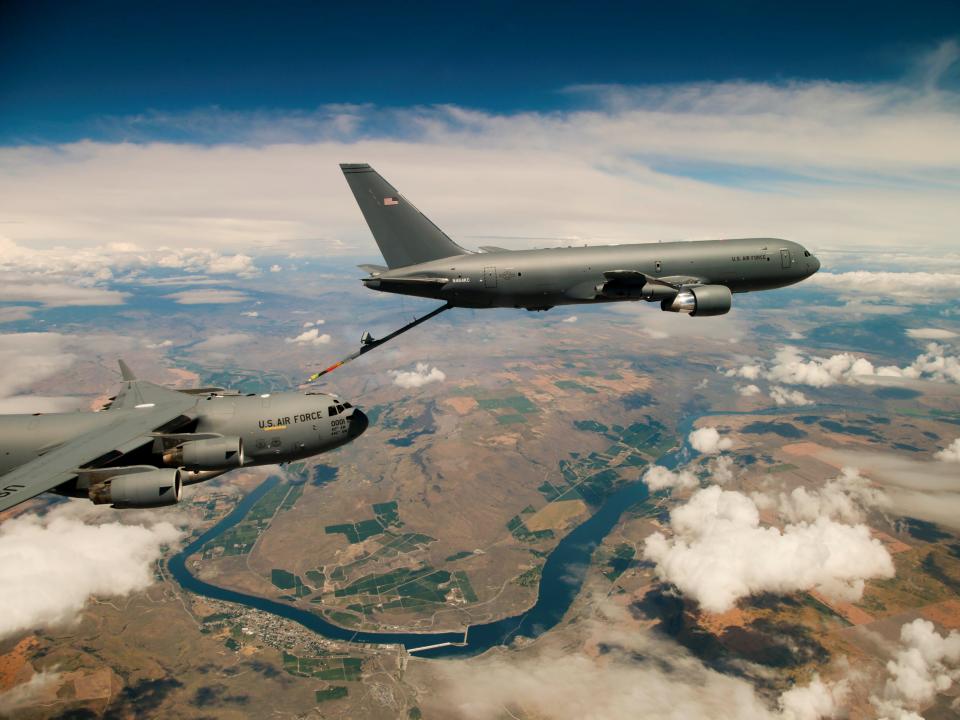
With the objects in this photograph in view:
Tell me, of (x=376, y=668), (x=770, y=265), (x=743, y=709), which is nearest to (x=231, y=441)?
(x=770, y=265)

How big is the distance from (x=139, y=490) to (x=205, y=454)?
12.9 ft

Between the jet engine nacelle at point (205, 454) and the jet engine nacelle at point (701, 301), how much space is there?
2719 cm

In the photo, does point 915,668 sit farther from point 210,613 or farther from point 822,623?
point 210,613

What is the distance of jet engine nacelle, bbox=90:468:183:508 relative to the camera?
1984cm

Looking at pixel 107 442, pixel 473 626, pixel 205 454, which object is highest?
pixel 107 442

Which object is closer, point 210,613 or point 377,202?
point 377,202

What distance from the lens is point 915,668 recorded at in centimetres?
11856

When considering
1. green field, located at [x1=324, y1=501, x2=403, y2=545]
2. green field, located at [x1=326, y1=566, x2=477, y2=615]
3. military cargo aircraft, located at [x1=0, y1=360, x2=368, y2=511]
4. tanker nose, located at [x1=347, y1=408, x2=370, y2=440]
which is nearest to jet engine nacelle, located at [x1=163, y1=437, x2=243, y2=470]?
military cargo aircraft, located at [x1=0, y1=360, x2=368, y2=511]

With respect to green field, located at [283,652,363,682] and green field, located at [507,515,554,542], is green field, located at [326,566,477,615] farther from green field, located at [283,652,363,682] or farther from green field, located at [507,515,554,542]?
green field, located at [507,515,554,542]

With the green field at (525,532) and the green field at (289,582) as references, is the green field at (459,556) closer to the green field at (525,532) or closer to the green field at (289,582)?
the green field at (525,532)

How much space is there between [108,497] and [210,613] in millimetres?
144255

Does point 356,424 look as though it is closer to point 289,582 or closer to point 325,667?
point 325,667

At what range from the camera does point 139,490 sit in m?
19.9

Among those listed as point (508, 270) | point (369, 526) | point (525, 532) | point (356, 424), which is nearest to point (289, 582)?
point (369, 526)
